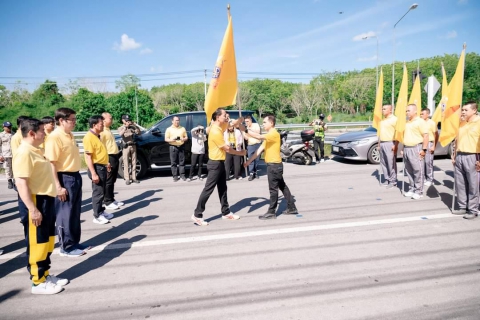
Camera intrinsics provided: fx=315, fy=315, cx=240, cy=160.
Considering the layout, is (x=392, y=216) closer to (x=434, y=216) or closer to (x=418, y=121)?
(x=434, y=216)

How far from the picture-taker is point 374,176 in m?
9.21

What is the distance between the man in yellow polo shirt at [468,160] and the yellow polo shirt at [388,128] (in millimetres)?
1930

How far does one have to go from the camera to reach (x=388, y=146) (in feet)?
25.1

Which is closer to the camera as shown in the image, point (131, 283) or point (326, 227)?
point (131, 283)

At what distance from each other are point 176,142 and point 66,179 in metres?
5.15

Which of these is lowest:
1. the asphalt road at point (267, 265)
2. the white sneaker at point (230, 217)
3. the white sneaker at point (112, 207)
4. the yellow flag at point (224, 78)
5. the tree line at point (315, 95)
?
the asphalt road at point (267, 265)

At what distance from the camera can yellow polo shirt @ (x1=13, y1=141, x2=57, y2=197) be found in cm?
318

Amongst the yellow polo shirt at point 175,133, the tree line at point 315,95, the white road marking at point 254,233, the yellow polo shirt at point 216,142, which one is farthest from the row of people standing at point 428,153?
the tree line at point 315,95

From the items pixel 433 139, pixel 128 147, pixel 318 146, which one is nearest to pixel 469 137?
pixel 433 139

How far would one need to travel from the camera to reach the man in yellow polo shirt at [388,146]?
761cm

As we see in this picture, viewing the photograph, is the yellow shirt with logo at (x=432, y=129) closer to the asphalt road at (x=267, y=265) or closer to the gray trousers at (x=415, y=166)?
the gray trousers at (x=415, y=166)

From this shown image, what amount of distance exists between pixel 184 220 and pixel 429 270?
153 inches

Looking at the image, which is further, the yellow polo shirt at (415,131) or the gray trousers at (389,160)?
the gray trousers at (389,160)

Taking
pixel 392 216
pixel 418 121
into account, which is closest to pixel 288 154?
pixel 418 121
